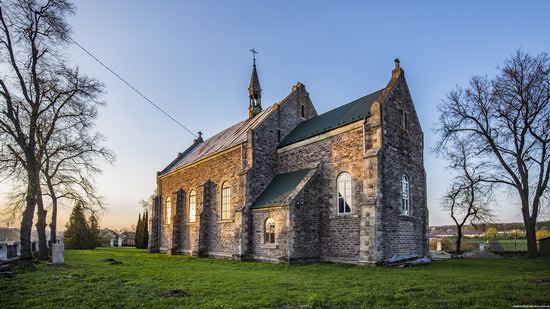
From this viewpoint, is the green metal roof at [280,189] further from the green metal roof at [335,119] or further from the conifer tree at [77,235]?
the conifer tree at [77,235]

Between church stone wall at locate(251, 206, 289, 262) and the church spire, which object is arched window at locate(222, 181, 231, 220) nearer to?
church stone wall at locate(251, 206, 289, 262)

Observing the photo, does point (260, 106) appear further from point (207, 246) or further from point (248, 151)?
point (207, 246)

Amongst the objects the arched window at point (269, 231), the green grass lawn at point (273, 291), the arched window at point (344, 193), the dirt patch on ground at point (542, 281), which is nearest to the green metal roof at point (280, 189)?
the arched window at point (269, 231)

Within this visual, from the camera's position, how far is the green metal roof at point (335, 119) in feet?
67.0

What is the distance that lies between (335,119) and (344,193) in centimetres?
507

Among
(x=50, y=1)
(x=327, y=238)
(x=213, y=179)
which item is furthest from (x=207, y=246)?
(x=50, y=1)

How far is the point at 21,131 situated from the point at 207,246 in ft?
46.9

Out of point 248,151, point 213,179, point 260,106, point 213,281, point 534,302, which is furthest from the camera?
point 260,106

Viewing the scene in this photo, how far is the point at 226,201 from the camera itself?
84.3 ft

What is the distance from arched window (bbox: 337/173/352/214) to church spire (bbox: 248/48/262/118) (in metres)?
14.9

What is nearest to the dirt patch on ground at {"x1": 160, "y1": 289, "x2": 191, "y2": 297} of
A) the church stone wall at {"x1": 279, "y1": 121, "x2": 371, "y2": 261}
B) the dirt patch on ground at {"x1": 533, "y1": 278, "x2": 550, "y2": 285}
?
the church stone wall at {"x1": 279, "y1": 121, "x2": 371, "y2": 261}

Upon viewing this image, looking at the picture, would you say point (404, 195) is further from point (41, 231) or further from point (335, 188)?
point (41, 231)

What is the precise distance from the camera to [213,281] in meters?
12.1

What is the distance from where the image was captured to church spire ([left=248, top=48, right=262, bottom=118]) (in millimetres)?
32531
